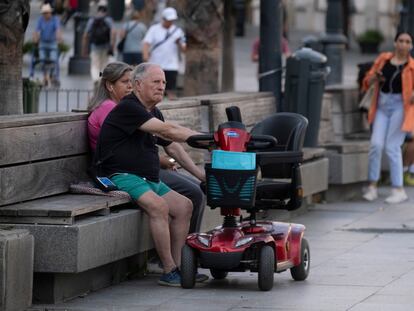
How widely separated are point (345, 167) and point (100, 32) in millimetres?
11986

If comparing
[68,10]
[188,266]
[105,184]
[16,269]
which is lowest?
[188,266]

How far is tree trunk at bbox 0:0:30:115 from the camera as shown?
10414 mm

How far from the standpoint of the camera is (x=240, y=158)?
29.6 ft

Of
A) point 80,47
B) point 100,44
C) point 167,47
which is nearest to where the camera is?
point 167,47

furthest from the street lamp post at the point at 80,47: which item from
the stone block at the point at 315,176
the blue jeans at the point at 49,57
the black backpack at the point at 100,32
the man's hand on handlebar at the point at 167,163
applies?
the man's hand on handlebar at the point at 167,163

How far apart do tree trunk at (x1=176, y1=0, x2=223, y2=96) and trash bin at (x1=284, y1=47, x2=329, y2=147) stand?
2193 mm

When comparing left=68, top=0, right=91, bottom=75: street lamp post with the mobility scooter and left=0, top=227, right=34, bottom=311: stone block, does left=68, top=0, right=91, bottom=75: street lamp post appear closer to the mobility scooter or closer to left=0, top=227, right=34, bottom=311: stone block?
the mobility scooter

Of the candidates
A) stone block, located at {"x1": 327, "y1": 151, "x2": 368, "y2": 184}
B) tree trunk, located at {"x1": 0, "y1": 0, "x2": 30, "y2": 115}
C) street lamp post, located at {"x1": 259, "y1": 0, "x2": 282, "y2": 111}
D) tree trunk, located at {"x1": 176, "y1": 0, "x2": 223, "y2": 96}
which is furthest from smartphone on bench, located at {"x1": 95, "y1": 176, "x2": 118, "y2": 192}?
tree trunk, located at {"x1": 176, "y1": 0, "x2": 223, "y2": 96}

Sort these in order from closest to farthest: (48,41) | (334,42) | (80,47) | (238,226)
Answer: (238,226) < (334,42) < (48,41) < (80,47)

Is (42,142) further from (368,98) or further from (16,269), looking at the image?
(368,98)

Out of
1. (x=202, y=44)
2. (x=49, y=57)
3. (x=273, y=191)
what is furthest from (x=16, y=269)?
(x=49, y=57)

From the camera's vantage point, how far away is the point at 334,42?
73.6 ft

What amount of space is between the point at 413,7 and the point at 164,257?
1293cm

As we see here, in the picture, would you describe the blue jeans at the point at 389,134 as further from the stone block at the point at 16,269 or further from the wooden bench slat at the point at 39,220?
the stone block at the point at 16,269
